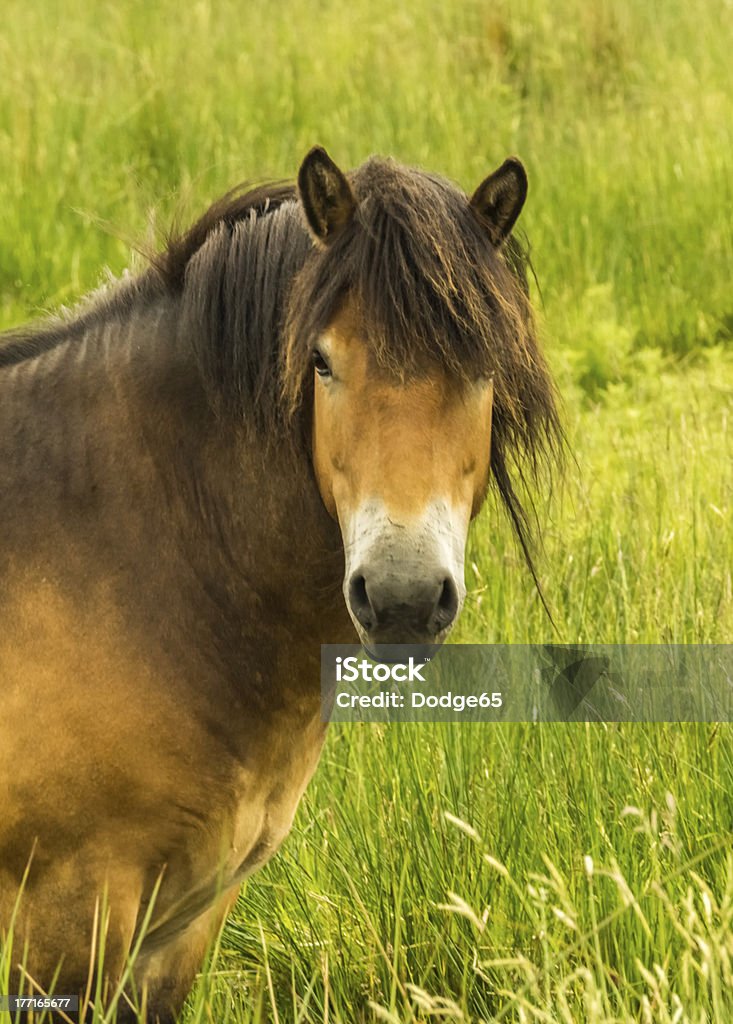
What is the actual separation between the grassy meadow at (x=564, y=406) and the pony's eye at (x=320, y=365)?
624 millimetres

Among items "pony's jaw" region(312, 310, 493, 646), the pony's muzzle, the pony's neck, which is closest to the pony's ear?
"pony's jaw" region(312, 310, 493, 646)

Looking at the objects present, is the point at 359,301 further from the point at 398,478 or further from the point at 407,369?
the point at 398,478

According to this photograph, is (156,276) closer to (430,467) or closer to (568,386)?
(430,467)

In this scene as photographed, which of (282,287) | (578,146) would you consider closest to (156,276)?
(282,287)

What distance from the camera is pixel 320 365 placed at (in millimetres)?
2271

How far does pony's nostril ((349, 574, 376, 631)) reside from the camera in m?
2.09

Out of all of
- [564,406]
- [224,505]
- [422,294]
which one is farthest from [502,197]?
[224,505]

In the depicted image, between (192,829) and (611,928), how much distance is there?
0.83 m

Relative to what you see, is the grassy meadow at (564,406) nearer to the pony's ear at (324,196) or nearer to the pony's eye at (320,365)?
the pony's ear at (324,196)

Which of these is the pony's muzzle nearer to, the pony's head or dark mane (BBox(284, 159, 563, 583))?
the pony's head

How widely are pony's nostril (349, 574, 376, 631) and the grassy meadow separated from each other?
343 mm

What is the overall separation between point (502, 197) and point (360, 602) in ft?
2.54

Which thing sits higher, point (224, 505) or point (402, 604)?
point (224, 505)

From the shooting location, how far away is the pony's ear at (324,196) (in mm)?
2277
